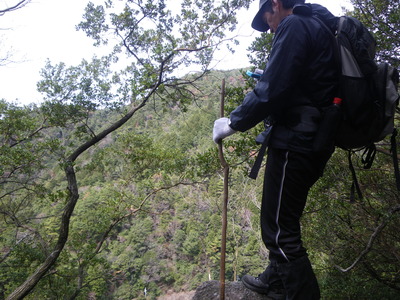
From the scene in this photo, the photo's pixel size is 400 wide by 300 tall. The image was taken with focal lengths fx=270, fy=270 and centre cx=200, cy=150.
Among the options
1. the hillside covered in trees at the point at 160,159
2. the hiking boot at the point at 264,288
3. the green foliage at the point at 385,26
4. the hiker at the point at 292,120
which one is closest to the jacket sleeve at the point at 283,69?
the hiker at the point at 292,120

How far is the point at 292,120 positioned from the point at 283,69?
23 cm

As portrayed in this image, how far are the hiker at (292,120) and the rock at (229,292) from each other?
0.45 metres

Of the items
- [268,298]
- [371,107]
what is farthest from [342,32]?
[268,298]

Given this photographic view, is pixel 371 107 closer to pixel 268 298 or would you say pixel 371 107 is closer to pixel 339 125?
pixel 339 125

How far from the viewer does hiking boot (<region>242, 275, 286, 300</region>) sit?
1.43m

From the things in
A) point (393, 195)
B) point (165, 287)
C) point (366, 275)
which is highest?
point (393, 195)

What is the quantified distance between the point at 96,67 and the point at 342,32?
6.09 metres

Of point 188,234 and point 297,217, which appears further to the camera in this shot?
point 188,234

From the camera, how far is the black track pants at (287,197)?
120 cm

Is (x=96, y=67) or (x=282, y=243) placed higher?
(x=96, y=67)

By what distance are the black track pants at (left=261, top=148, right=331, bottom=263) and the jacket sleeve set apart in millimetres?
235

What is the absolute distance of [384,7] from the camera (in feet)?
12.7

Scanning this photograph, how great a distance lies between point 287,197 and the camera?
1.23 meters

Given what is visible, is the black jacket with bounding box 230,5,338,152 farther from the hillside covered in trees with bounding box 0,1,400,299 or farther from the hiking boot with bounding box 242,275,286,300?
the hillside covered in trees with bounding box 0,1,400,299
